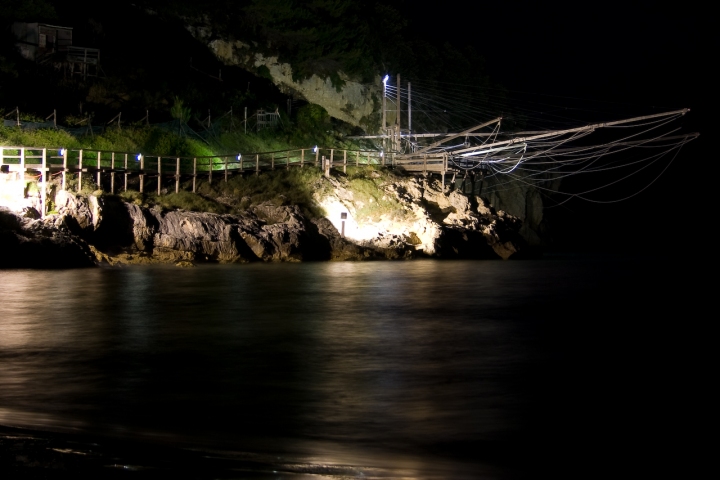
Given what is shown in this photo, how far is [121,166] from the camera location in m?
38.3

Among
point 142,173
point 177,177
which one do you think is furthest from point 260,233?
point 142,173

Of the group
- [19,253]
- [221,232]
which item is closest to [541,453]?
[19,253]

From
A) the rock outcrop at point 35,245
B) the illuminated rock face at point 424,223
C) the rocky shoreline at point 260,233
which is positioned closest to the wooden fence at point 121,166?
the rocky shoreline at point 260,233

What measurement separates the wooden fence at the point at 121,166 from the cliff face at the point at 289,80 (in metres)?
11.0

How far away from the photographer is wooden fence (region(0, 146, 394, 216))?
32.4m

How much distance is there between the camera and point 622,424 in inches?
388

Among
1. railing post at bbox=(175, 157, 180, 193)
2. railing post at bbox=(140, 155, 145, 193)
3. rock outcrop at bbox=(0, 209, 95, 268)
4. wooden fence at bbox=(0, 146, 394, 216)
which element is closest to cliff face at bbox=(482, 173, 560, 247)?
wooden fence at bbox=(0, 146, 394, 216)

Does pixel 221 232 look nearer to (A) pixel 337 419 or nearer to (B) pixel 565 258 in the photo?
(B) pixel 565 258

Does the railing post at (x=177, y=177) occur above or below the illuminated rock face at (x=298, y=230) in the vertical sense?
above

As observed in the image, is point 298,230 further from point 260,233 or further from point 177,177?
point 177,177

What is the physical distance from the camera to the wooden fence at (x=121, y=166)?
3244 cm

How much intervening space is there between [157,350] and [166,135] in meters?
29.4

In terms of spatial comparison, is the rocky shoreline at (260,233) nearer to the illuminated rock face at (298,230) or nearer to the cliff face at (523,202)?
the illuminated rock face at (298,230)

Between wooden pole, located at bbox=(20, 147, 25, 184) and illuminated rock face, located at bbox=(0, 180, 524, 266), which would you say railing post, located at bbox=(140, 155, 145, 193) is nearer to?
illuminated rock face, located at bbox=(0, 180, 524, 266)
